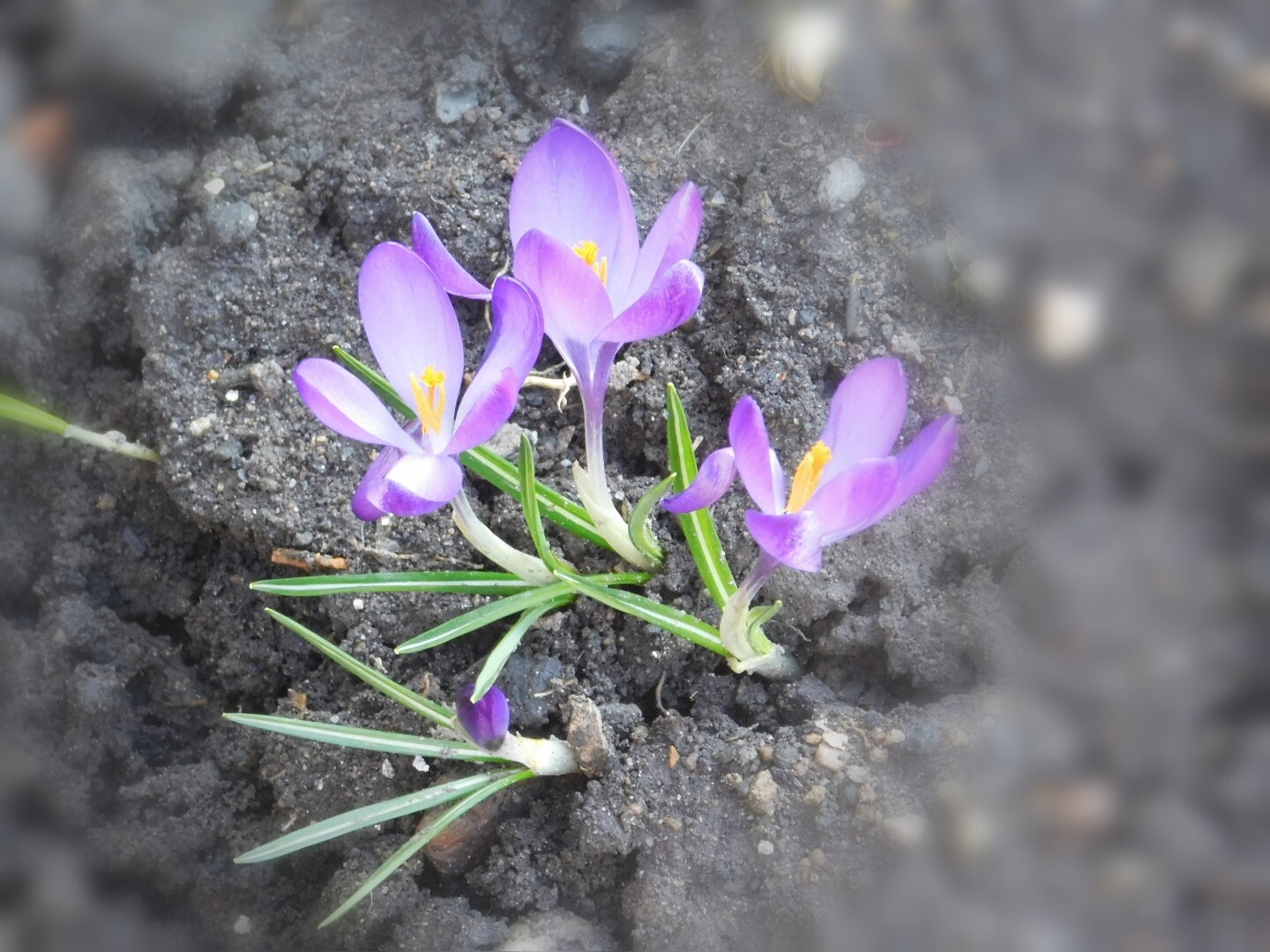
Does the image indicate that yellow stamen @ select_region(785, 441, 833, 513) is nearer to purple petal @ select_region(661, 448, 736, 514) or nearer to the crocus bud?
purple petal @ select_region(661, 448, 736, 514)

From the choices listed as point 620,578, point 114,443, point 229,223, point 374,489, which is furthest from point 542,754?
point 229,223

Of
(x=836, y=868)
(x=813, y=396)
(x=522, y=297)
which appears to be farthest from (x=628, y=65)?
(x=836, y=868)

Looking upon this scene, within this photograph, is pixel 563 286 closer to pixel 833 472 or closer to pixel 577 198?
pixel 577 198

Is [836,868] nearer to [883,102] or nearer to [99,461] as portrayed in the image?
→ [883,102]

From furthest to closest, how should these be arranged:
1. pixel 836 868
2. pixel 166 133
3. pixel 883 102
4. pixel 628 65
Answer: pixel 628 65, pixel 166 133, pixel 836 868, pixel 883 102

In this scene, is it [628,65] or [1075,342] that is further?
[628,65]

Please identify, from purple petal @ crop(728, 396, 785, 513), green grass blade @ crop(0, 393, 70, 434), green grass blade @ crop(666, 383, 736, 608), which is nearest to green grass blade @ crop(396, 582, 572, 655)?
green grass blade @ crop(666, 383, 736, 608)

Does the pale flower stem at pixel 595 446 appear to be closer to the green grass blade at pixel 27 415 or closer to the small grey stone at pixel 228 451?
the small grey stone at pixel 228 451

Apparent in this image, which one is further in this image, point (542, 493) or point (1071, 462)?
point (542, 493)
